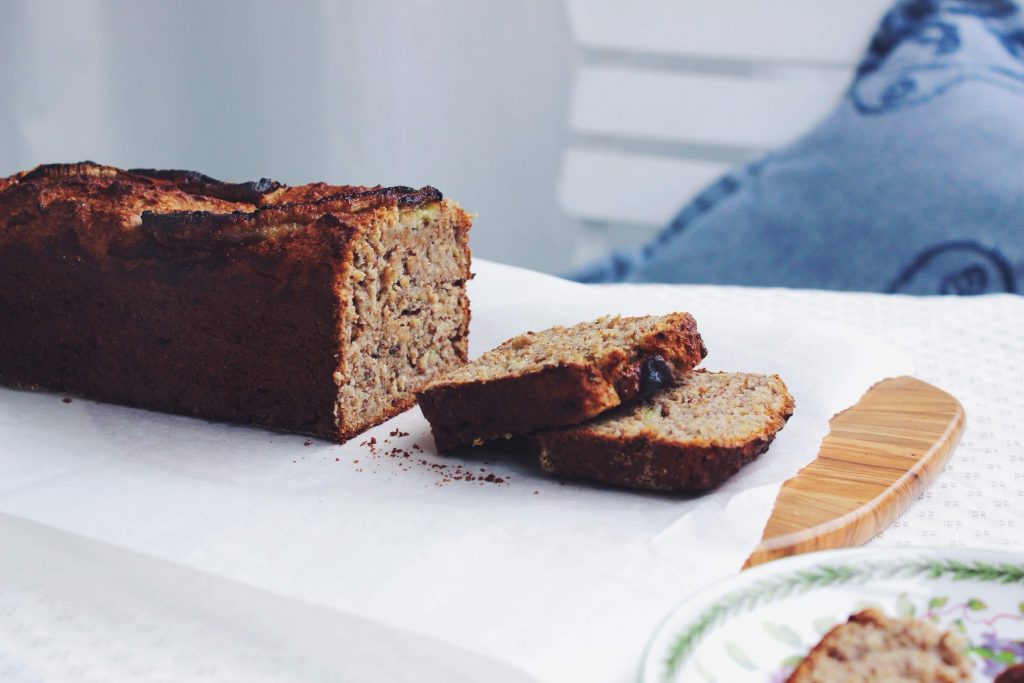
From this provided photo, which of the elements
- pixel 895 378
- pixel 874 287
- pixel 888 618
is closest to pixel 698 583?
pixel 888 618

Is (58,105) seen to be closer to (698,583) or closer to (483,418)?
(483,418)

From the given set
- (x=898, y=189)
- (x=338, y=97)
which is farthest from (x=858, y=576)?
(x=338, y=97)

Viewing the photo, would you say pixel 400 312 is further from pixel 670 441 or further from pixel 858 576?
pixel 858 576

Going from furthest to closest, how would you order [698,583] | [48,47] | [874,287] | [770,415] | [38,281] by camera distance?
[48,47] → [874,287] → [38,281] → [770,415] → [698,583]

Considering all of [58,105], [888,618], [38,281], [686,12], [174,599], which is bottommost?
[174,599]

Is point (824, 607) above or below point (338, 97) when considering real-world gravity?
below

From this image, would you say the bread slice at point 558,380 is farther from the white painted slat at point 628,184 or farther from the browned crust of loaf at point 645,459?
the white painted slat at point 628,184

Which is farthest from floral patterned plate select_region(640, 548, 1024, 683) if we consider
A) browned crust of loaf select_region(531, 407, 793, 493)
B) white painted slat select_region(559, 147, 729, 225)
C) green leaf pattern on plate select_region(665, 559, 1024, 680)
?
white painted slat select_region(559, 147, 729, 225)
